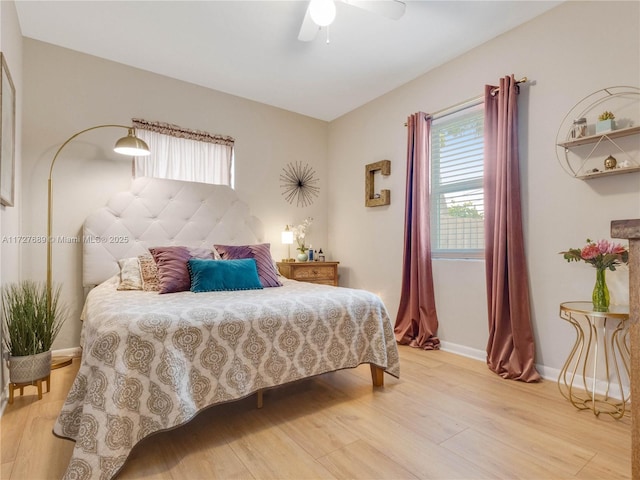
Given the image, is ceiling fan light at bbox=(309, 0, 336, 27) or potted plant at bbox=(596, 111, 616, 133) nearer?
ceiling fan light at bbox=(309, 0, 336, 27)

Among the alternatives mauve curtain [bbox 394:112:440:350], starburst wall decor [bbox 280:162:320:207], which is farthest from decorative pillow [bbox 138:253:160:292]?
mauve curtain [bbox 394:112:440:350]

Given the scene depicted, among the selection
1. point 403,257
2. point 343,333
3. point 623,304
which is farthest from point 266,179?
point 623,304

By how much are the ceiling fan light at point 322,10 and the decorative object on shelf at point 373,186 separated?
1929 millimetres

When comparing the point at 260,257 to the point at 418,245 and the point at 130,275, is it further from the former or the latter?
the point at 418,245

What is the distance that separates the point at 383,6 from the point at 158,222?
8.49ft

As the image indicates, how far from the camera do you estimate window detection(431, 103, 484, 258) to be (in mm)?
3127

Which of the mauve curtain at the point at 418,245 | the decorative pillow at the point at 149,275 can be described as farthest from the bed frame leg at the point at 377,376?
the decorative pillow at the point at 149,275

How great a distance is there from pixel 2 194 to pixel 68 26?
1623 millimetres

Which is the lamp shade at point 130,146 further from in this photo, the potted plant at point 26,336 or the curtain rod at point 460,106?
the curtain rod at point 460,106

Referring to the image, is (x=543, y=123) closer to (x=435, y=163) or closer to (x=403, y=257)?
(x=435, y=163)

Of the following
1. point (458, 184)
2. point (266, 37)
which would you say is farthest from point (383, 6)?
point (458, 184)

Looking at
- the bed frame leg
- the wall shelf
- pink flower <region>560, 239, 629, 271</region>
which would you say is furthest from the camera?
the bed frame leg

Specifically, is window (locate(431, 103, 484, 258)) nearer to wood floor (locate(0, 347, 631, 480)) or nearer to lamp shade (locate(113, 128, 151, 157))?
wood floor (locate(0, 347, 631, 480))

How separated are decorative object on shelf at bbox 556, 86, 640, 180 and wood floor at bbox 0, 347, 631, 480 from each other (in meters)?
1.52
